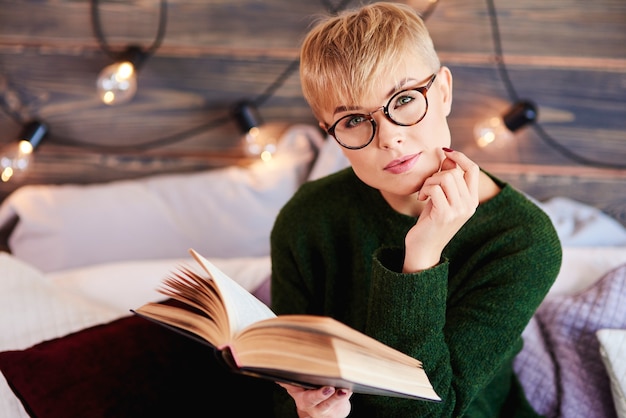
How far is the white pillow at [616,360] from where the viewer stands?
1106 mm

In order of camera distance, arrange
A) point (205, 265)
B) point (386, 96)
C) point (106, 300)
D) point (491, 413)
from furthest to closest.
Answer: point (106, 300) < point (491, 413) < point (386, 96) < point (205, 265)

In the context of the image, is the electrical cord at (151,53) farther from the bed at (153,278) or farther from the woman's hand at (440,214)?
the woman's hand at (440,214)

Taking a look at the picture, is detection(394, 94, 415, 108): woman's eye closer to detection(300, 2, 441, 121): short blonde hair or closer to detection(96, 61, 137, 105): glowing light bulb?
detection(300, 2, 441, 121): short blonde hair

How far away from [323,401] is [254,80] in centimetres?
99

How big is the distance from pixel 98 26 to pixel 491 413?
1.29 m

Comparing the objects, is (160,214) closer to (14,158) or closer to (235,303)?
(14,158)

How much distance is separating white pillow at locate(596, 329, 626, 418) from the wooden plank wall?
1.84ft

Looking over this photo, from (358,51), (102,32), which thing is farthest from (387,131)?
(102,32)

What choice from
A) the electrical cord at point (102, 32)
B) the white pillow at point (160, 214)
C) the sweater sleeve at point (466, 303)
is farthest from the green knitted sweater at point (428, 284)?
the electrical cord at point (102, 32)

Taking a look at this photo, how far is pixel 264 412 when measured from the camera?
1195 millimetres

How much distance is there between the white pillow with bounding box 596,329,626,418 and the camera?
1106mm

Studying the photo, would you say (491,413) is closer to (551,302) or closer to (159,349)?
(551,302)

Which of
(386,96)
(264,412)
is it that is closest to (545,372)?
(264,412)

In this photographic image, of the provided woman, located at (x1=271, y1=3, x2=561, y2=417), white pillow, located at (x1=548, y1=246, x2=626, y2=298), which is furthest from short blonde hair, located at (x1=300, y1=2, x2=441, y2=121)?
white pillow, located at (x1=548, y1=246, x2=626, y2=298)
